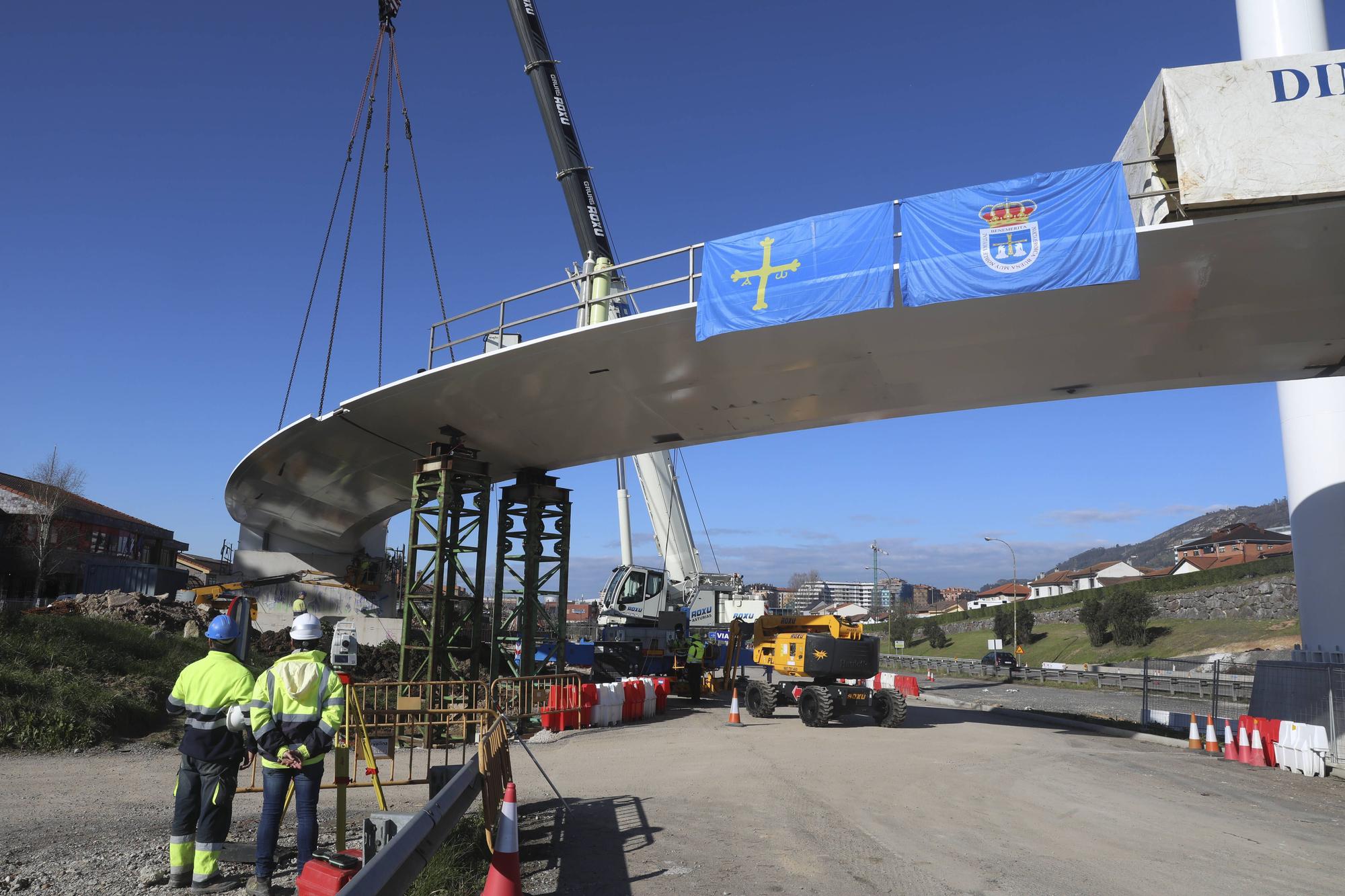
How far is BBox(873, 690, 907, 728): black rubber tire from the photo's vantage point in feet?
59.7

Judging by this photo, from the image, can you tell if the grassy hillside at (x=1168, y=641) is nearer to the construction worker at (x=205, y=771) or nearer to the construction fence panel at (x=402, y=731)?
the construction fence panel at (x=402, y=731)

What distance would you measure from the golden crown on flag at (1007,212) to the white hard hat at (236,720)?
1077 cm

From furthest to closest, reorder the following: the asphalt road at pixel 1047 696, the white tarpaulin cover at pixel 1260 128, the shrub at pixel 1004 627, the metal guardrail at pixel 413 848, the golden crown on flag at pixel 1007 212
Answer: the shrub at pixel 1004 627
the asphalt road at pixel 1047 696
the golden crown on flag at pixel 1007 212
the white tarpaulin cover at pixel 1260 128
the metal guardrail at pixel 413 848

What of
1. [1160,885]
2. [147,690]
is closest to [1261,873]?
[1160,885]

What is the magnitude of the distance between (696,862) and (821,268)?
8.75m

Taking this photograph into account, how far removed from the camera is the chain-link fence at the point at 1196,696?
20.2m

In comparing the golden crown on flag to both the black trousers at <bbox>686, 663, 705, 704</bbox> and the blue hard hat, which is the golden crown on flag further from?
the black trousers at <bbox>686, 663, 705, 704</bbox>

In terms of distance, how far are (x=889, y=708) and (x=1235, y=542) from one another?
129572 millimetres

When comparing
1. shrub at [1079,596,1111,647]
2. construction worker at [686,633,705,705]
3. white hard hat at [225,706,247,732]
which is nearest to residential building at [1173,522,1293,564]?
shrub at [1079,596,1111,647]

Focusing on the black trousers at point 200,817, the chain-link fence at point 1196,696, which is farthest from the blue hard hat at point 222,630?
the chain-link fence at point 1196,696

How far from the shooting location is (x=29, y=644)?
14336 millimetres

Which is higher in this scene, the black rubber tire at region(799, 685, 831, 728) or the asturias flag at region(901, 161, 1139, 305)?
the asturias flag at region(901, 161, 1139, 305)

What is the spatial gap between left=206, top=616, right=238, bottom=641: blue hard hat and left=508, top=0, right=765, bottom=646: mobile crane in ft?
59.0

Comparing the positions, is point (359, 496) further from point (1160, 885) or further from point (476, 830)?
point (1160, 885)
